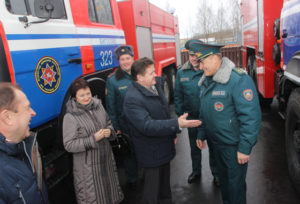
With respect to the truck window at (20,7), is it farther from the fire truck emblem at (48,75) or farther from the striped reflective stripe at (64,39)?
the fire truck emblem at (48,75)

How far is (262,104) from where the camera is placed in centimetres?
562

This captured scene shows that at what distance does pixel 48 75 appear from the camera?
2186mm

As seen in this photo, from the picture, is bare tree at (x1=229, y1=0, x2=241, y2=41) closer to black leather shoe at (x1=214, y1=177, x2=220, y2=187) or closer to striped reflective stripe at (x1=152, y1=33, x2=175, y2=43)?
striped reflective stripe at (x1=152, y1=33, x2=175, y2=43)

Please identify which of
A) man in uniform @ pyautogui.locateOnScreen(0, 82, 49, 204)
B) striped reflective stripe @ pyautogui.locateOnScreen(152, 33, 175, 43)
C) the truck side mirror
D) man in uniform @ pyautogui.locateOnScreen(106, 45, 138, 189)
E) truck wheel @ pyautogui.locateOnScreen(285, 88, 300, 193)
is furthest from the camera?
striped reflective stripe @ pyautogui.locateOnScreen(152, 33, 175, 43)

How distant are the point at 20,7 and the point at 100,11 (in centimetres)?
128

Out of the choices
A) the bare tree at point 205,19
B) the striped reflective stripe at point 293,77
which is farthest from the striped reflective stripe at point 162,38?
the bare tree at point 205,19

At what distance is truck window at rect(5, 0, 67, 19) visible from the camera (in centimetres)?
193

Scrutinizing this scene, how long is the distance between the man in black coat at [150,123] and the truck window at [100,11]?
1261 mm

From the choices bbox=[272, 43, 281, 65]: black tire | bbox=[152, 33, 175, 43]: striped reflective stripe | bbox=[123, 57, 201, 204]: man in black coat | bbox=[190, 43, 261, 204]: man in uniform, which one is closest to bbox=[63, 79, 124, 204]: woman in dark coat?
bbox=[123, 57, 201, 204]: man in black coat

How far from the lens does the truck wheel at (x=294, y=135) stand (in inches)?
98.9

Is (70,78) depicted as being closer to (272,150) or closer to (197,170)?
(197,170)

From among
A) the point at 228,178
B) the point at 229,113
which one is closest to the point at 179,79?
the point at 229,113

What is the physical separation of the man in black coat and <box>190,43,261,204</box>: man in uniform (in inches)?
7.7

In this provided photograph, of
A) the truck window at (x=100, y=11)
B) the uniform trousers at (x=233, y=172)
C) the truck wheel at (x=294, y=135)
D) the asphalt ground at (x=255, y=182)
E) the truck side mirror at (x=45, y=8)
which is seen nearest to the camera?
the truck side mirror at (x=45, y=8)
